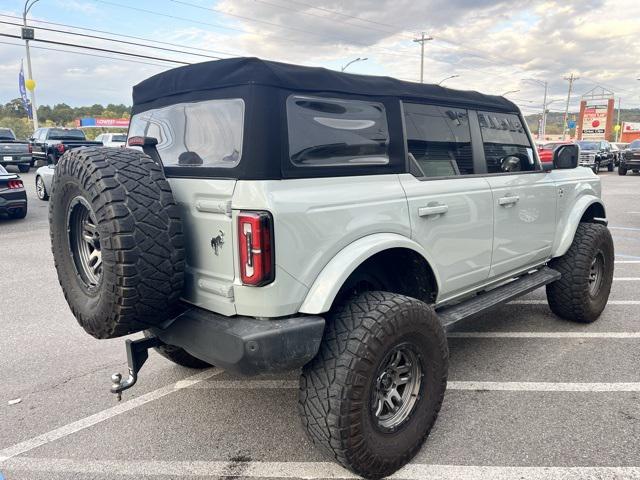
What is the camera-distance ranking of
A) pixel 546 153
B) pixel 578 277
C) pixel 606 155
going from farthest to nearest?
pixel 606 155 < pixel 546 153 < pixel 578 277

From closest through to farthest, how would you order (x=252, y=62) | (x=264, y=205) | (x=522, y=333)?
(x=264, y=205), (x=252, y=62), (x=522, y=333)

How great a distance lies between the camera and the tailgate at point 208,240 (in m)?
2.32

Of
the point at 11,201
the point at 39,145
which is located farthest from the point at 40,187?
the point at 39,145

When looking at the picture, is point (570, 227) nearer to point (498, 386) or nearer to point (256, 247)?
point (498, 386)

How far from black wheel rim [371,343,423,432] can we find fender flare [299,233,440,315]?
46 cm

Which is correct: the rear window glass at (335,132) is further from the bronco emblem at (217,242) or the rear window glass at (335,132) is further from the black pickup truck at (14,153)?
the black pickup truck at (14,153)

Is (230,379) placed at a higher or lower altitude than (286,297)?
lower

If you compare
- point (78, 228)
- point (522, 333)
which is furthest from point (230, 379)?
point (522, 333)

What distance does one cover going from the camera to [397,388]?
8.97 feet

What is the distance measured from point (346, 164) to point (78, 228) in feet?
4.80

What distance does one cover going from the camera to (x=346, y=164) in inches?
104

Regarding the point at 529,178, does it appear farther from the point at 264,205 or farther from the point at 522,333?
the point at 264,205

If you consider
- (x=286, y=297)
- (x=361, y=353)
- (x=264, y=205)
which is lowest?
(x=361, y=353)

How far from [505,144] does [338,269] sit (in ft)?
7.37
